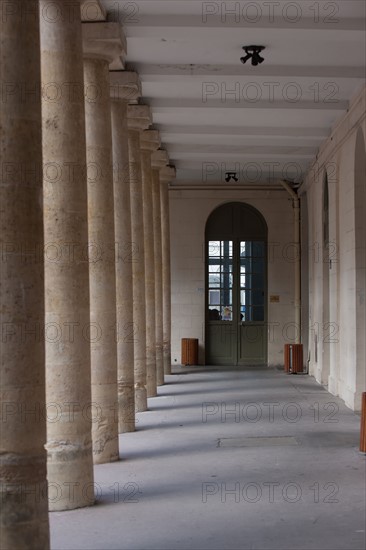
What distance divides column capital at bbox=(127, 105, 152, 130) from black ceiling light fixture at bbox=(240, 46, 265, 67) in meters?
2.76

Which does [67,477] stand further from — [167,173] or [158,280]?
[167,173]

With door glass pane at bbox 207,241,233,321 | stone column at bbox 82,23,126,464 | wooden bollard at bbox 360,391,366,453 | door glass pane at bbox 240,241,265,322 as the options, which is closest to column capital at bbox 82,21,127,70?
stone column at bbox 82,23,126,464

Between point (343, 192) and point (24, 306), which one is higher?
point (343, 192)

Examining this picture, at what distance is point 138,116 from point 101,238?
15.1 feet

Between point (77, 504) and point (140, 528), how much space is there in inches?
34.7

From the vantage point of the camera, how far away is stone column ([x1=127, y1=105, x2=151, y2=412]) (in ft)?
47.1

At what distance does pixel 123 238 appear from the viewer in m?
12.5

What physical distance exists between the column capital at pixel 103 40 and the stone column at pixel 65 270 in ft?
5.77

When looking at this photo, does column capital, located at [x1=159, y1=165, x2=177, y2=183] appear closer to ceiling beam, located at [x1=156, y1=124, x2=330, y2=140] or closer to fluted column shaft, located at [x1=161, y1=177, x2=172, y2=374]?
fluted column shaft, located at [x1=161, y1=177, x2=172, y2=374]

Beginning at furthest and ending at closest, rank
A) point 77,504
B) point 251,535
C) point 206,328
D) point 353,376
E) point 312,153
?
1. point 206,328
2. point 312,153
3. point 353,376
4. point 77,504
5. point 251,535

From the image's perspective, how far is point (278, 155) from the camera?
1950 cm

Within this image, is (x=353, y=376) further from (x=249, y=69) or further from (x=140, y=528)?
(x=140, y=528)

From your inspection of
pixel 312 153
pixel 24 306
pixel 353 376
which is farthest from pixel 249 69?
pixel 24 306

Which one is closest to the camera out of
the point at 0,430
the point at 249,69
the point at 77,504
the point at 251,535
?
the point at 0,430
